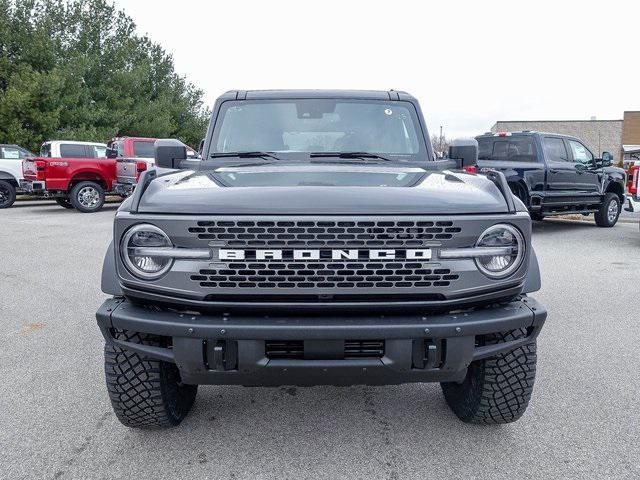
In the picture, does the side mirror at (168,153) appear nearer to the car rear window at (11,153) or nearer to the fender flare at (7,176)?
the fender flare at (7,176)

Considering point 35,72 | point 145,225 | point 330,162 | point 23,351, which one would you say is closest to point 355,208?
point 145,225

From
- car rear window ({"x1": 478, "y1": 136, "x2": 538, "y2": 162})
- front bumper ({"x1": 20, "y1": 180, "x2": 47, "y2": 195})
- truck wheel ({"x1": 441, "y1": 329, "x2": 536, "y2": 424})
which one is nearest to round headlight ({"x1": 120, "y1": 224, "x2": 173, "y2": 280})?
truck wheel ({"x1": 441, "y1": 329, "x2": 536, "y2": 424})

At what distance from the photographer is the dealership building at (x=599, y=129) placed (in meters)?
54.5

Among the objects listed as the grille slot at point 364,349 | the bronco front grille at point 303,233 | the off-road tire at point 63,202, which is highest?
the bronco front grille at point 303,233

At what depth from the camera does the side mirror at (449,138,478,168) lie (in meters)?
3.85

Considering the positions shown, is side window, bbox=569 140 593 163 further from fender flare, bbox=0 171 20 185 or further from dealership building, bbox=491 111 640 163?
dealership building, bbox=491 111 640 163

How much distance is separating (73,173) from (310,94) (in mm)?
12356

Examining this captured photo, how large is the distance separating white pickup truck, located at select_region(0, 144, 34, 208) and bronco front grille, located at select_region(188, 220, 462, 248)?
53.5ft

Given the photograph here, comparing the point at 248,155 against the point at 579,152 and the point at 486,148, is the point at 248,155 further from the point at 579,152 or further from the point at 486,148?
the point at 579,152

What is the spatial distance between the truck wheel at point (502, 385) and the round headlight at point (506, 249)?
0.45m

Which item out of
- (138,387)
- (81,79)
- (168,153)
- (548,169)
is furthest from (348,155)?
(81,79)

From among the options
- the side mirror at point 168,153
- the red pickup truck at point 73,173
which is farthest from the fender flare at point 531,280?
the red pickup truck at point 73,173

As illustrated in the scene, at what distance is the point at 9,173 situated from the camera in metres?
16.1

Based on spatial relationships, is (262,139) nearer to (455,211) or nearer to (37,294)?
(455,211)
